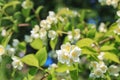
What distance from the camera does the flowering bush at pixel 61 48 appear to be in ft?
5.72

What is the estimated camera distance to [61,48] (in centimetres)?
174

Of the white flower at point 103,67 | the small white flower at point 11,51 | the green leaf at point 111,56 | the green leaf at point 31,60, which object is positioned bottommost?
the green leaf at point 31,60

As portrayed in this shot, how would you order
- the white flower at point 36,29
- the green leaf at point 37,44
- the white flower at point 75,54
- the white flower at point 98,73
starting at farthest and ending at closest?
1. the white flower at point 36,29
2. the green leaf at point 37,44
3. the white flower at point 98,73
4. the white flower at point 75,54

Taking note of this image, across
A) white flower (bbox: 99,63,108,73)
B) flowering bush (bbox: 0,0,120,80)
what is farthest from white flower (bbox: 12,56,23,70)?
white flower (bbox: 99,63,108,73)

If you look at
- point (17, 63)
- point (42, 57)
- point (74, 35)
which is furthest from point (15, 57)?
point (74, 35)

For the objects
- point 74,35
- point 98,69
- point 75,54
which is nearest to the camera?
point 75,54

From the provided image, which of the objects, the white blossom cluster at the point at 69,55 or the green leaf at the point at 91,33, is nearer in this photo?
the white blossom cluster at the point at 69,55

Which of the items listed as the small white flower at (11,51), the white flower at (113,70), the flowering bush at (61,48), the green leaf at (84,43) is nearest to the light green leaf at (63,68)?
the flowering bush at (61,48)

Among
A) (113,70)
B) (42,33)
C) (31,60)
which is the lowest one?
(31,60)

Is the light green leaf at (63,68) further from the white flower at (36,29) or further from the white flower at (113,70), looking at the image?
the white flower at (36,29)

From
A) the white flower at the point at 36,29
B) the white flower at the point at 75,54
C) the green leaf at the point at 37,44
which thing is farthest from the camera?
the white flower at the point at 36,29

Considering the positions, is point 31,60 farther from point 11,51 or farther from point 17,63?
point 11,51

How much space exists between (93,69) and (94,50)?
0.27 ft

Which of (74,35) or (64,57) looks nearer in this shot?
(64,57)
